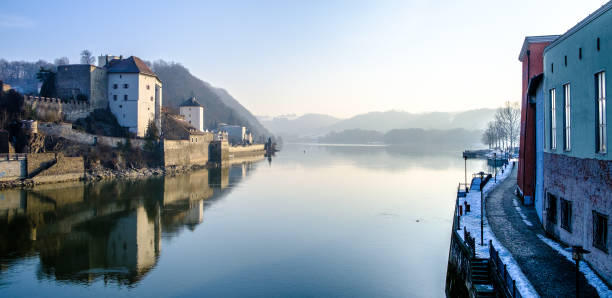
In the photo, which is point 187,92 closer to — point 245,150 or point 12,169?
point 245,150

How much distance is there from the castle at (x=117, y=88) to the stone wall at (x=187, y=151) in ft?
9.28

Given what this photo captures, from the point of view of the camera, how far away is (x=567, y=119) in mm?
9656

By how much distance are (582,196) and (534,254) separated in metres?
1.48

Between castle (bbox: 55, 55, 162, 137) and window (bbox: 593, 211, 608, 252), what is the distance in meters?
35.5

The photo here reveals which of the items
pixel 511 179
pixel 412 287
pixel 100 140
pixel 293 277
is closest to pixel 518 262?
pixel 412 287

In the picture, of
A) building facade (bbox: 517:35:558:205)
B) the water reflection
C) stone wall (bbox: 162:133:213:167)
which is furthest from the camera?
stone wall (bbox: 162:133:213:167)

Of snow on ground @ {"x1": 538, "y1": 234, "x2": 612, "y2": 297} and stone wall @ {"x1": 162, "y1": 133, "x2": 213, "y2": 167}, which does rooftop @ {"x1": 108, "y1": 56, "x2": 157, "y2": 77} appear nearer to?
stone wall @ {"x1": 162, "y1": 133, "x2": 213, "y2": 167}

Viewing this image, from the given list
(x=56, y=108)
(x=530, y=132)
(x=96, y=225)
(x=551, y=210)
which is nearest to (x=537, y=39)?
(x=530, y=132)

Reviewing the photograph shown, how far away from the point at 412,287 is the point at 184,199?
1584 centimetres

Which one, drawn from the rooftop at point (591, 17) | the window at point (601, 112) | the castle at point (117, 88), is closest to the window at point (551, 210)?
the window at point (601, 112)

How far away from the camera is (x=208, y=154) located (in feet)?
158

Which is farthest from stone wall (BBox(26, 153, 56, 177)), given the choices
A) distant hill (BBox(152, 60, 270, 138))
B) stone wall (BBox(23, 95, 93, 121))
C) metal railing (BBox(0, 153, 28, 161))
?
distant hill (BBox(152, 60, 270, 138))

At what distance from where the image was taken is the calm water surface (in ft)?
34.0

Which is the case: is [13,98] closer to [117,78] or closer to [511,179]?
[117,78]
